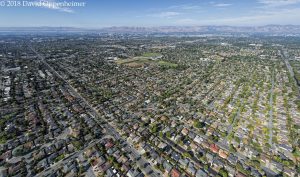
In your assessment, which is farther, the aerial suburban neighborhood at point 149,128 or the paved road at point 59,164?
the aerial suburban neighborhood at point 149,128

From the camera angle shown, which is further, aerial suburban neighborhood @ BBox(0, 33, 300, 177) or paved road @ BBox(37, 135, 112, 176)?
aerial suburban neighborhood @ BBox(0, 33, 300, 177)

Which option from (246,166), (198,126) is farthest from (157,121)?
(246,166)

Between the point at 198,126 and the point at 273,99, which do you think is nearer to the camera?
the point at 198,126

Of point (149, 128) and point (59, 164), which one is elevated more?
point (149, 128)

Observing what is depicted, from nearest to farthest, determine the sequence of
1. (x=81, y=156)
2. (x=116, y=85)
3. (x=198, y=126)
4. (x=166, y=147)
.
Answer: (x=81, y=156), (x=166, y=147), (x=198, y=126), (x=116, y=85)

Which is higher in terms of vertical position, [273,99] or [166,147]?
[273,99]

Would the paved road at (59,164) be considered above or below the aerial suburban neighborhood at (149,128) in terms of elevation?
below

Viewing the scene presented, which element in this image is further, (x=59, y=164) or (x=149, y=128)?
(x=149, y=128)

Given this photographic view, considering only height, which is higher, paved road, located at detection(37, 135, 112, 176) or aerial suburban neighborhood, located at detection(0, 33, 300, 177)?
aerial suburban neighborhood, located at detection(0, 33, 300, 177)

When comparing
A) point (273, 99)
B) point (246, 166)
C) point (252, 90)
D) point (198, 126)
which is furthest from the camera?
point (252, 90)

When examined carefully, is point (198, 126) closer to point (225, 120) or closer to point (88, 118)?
→ point (225, 120)
